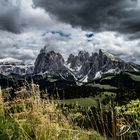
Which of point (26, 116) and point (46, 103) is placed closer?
point (26, 116)

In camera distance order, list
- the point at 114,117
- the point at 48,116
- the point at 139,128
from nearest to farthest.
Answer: the point at 114,117, the point at 139,128, the point at 48,116

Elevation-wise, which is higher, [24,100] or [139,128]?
[24,100]

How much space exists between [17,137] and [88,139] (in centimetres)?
293

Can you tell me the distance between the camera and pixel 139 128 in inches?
336

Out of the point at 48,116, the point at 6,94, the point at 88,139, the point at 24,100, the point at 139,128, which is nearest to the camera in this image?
the point at 139,128

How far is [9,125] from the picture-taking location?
10.9 m

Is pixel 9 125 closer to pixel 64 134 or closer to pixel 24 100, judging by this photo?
pixel 24 100

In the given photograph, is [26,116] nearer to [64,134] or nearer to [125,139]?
[64,134]

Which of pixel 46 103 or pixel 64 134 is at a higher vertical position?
pixel 46 103

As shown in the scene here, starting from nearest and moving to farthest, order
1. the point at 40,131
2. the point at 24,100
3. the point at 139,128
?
the point at 139,128 < the point at 40,131 < the point at 24,100

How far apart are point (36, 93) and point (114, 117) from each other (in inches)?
211

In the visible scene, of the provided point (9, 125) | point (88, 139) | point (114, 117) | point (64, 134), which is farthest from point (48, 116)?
point (114, 117)

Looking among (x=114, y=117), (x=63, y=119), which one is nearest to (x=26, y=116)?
(x=63, y=119)

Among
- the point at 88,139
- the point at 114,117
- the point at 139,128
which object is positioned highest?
the point at 114,117
